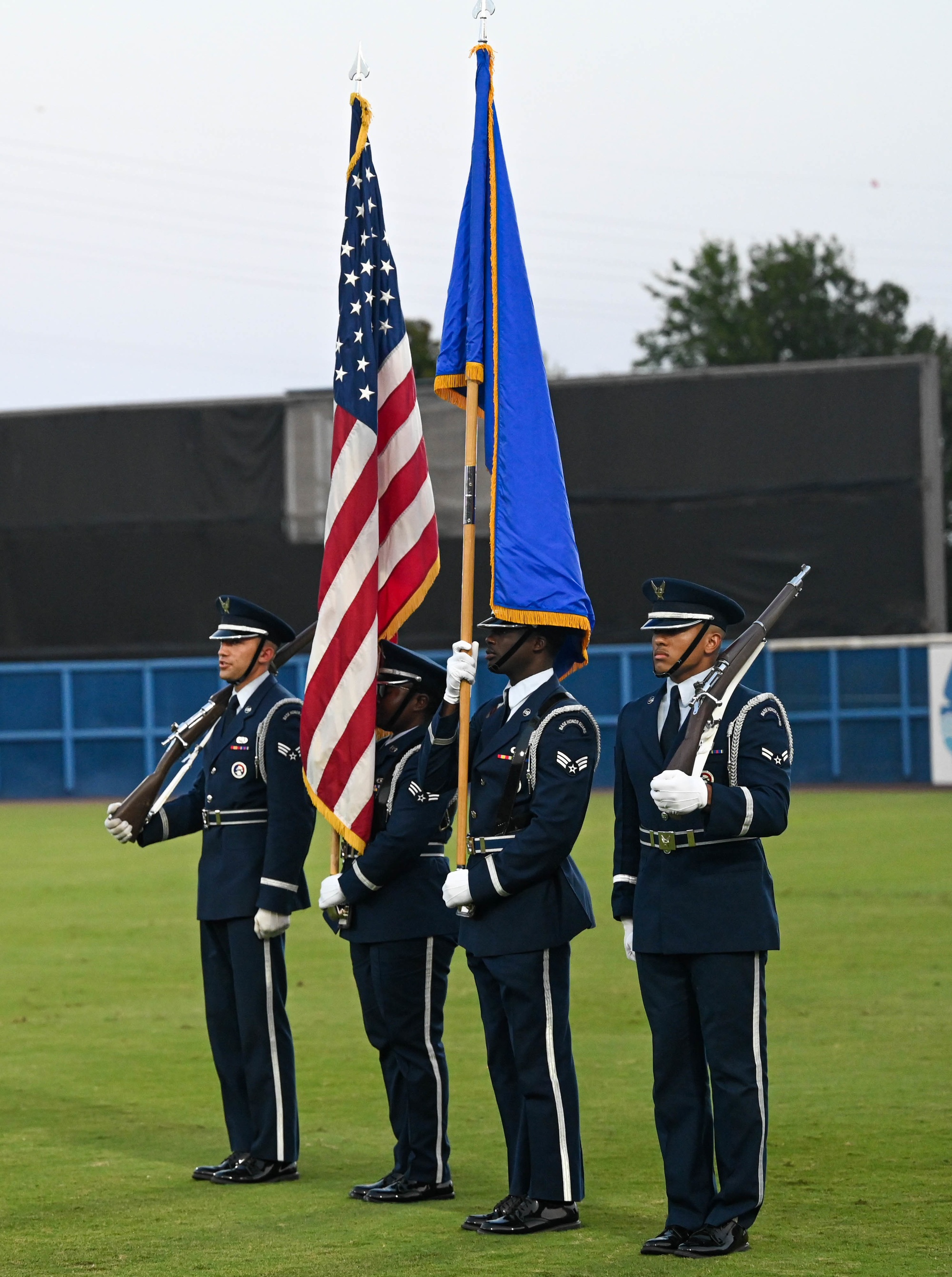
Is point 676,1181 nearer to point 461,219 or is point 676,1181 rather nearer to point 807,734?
point 461,219

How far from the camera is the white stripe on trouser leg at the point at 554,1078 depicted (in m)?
5.27

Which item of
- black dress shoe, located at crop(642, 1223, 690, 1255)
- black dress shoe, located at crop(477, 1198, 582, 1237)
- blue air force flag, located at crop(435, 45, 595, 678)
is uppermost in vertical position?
blue air force flag, located at crop(435, 45, 595, 678)

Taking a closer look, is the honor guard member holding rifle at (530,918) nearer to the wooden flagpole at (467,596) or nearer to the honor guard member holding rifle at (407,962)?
the wooden flagpole at (467,596)

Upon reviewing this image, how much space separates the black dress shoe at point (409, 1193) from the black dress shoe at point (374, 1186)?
0.01m

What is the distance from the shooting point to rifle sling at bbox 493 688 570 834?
213 inches

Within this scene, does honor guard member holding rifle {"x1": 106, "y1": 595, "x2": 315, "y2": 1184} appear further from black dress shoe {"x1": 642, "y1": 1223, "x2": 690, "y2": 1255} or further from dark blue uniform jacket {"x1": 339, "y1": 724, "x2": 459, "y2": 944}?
black dress shoe {"x1": 642, "y1": 1223, "x2": 690, "y2": 1255}

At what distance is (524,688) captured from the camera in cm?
557

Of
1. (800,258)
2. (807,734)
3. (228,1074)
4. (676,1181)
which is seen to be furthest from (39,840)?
(800,258)

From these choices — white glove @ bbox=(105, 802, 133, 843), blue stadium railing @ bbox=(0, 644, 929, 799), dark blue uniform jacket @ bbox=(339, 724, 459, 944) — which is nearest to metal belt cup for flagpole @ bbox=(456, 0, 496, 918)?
dark blue uniform jacket @ bbox=(339, 724, 459, 944)

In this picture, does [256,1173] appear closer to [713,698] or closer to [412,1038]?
[412,1038]

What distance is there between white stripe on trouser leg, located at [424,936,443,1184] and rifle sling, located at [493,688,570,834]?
26.1 inches

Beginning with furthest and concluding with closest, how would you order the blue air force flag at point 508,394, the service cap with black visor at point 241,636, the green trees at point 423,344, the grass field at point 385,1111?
1. the green trees at point 423,344
2. the service cap with black visor at point 241,636
3. the blue air force flag at point 508,394
4. the grass field at point 385,1111

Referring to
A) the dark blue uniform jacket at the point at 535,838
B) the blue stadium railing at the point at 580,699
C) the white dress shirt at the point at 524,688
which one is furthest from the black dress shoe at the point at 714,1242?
the blue stadium railing at the point at 580,699

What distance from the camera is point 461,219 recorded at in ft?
19.9
